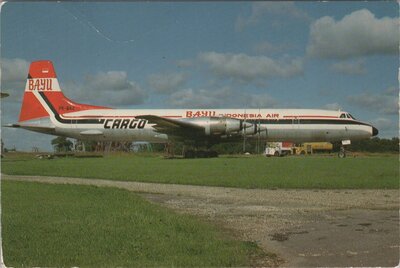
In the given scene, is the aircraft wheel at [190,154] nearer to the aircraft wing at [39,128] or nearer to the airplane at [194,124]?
the airplane at [194,124]

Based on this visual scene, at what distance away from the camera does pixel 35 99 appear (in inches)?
1630

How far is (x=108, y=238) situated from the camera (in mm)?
6191

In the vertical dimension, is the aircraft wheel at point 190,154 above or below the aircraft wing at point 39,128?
below

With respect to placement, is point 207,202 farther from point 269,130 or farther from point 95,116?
point 95,116

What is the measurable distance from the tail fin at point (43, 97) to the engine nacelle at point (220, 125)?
1124cm

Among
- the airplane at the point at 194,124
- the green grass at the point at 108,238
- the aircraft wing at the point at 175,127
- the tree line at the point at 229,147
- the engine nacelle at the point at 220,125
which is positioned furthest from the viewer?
the tree line at the point at 229,147

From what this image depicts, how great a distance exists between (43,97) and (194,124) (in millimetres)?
16433

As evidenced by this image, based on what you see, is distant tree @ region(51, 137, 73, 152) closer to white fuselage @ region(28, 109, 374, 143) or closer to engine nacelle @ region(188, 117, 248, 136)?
white fuselage @ region(28, 109, 374, 143)

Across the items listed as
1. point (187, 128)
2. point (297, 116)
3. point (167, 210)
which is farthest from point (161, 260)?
point (297, 116)

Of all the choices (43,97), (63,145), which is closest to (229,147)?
(63,145)

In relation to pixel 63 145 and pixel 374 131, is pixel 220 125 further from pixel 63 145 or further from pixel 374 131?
pixel 63 145

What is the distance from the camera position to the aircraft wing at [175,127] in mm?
32969

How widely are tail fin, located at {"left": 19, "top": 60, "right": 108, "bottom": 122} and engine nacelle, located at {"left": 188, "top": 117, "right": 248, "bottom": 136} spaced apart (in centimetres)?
1124

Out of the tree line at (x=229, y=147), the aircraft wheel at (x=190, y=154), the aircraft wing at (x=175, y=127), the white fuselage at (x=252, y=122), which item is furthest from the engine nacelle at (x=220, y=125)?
the tree line at (x=229, y=147)
